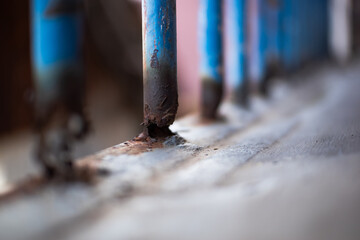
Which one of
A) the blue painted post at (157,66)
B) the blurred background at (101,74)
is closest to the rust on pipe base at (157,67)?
the blue painted post at (157,66)

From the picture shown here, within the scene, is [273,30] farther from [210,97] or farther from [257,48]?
[210,97]

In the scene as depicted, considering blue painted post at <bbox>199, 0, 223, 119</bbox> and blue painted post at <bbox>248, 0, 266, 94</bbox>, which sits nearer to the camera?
blue painted post at <bbox>199, 0, 223, 119</bbox>

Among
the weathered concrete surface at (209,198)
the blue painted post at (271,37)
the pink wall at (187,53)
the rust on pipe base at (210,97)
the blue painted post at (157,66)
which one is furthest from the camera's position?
the pink wall at (187,53)

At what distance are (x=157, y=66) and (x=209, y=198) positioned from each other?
1086mm

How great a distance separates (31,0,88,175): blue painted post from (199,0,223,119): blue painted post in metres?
1.59

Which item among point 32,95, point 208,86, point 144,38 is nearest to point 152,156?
point 32,95

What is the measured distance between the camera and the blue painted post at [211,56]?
3.21 meters

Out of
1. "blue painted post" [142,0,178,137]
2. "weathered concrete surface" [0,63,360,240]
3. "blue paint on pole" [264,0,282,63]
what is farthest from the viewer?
"blue paint on pole" [264,0,282,63]

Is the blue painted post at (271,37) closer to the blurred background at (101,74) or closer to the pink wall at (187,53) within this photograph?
the blurred background at (101,74)

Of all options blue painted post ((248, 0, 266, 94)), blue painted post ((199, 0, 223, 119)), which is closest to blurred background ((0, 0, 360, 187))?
blue painted post ((199, 0, 223, 119))

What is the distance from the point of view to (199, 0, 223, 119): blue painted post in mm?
3209

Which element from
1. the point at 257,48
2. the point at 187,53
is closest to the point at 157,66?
the point at 257,48

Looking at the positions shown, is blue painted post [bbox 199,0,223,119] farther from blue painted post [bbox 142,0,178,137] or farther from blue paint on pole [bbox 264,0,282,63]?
blue paint on pole [bbox 264,0,282,63]

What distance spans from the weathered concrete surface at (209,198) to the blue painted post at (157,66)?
236 mm
